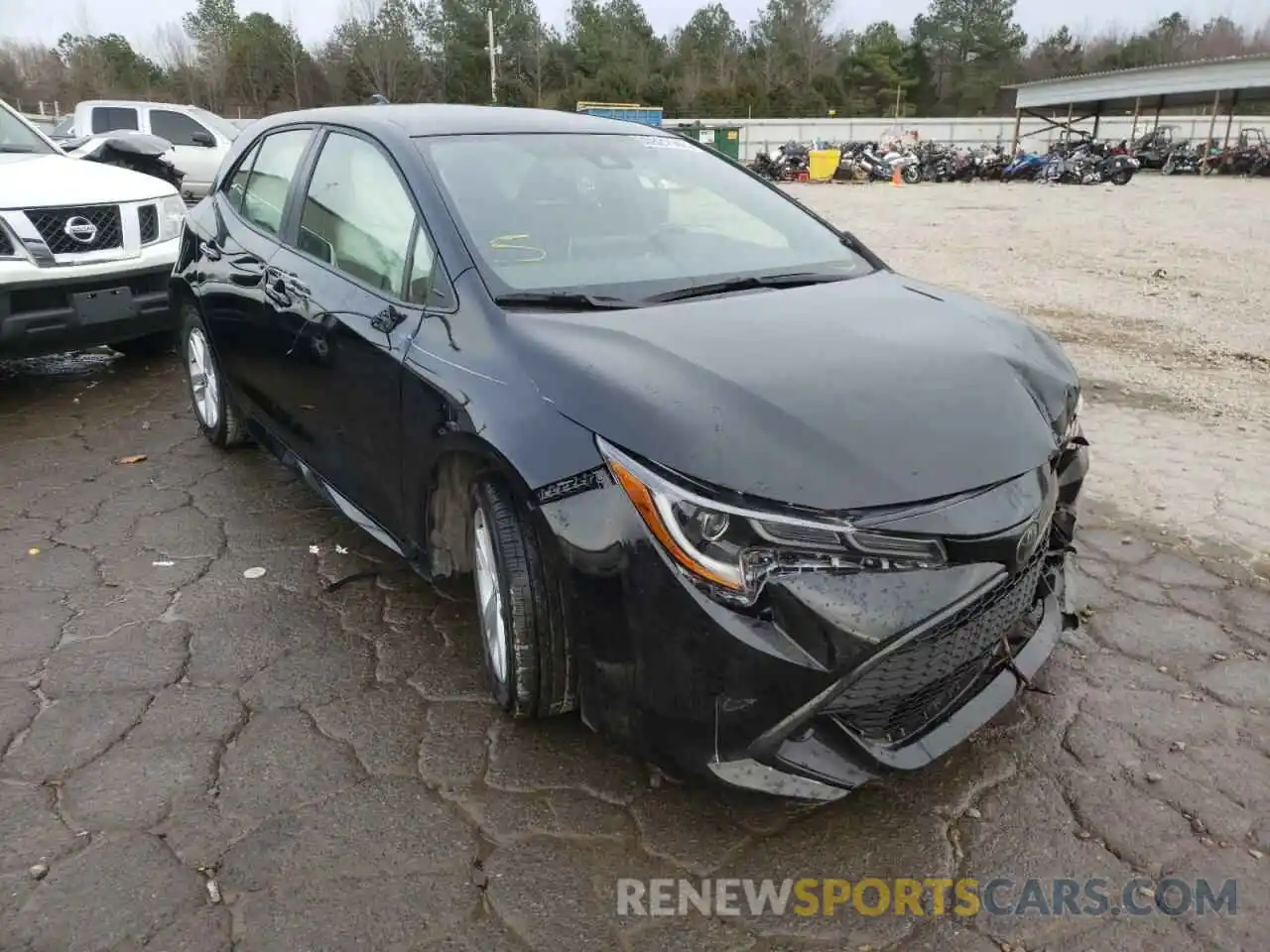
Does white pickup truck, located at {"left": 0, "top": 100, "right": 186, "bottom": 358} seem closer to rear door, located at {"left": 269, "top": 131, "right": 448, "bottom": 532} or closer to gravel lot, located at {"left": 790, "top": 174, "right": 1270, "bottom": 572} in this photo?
rear door, located at {"left": 269, "top": 131, "right": 448, "bottom": 532}

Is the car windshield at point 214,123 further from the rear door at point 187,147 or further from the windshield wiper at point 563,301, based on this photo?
the windshield wiper at point 563,301

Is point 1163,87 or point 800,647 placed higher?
point 1163,87

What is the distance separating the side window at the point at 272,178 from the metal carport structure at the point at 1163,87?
34.5 meters

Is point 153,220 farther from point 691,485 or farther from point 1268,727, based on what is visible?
point 1268,727

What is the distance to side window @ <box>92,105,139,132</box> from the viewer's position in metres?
14.4

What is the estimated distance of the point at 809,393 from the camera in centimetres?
219

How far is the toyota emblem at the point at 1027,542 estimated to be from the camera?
82.7 inches

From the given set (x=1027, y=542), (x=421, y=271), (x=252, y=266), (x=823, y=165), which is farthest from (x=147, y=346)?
(x=823, y=165)

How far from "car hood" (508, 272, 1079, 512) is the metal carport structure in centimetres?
3469

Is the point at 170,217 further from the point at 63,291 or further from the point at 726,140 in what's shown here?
the point at 726,140

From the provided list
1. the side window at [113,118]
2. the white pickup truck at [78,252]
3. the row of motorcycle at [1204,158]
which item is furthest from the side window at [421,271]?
the row of motorcycle at [1204,158]

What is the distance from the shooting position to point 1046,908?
6.68 ft

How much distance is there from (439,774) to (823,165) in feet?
105

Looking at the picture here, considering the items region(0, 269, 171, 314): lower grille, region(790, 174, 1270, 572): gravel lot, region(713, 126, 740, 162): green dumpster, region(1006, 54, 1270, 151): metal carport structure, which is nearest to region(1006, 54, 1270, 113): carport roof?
region(1006, 54, 1270, 151): metal carport structure
